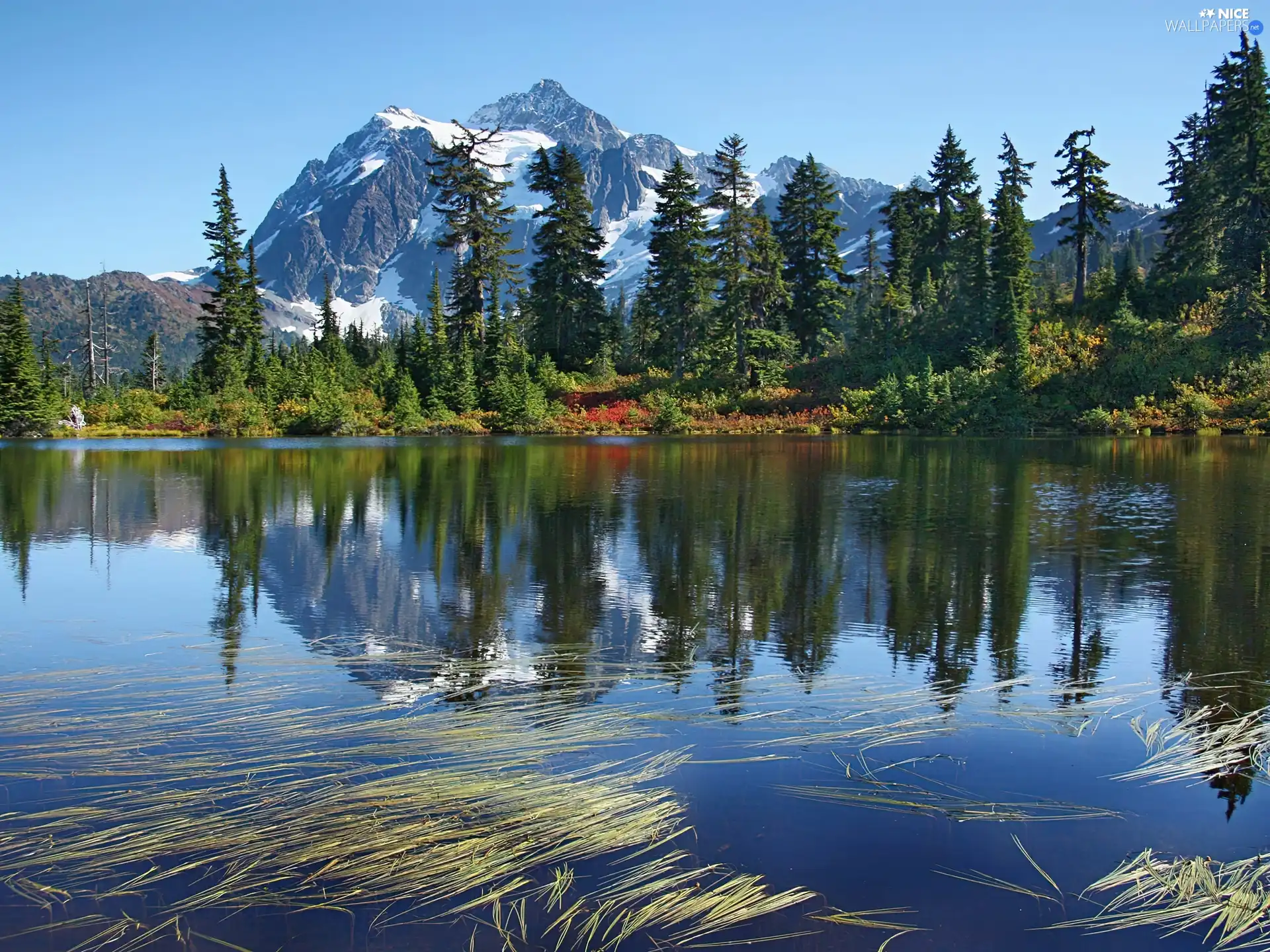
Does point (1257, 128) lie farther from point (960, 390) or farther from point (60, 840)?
point (60, 840)

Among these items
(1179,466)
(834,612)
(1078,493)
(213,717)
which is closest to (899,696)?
(834,612)

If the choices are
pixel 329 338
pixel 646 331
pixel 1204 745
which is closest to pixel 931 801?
pixel 1204 745

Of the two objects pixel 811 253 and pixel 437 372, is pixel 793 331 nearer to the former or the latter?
pixel 811 253

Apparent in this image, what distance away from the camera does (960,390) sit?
5912 cm

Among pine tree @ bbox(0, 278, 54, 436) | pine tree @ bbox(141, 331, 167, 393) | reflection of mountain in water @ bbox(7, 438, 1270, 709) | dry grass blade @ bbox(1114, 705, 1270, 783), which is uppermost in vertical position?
pine tree @ bbox(141, 331, 167, 393)

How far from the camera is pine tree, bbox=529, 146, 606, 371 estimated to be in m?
70.1

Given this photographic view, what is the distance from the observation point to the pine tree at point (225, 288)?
7200 centimetres

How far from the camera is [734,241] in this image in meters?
63.1

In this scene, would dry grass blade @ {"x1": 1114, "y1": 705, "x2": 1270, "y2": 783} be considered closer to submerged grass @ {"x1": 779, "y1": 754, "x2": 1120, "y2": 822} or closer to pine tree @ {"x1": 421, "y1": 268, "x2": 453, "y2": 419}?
submerged grass @ {"x1": 779, "y1": 754, "x2": 1120, "y2": 822}

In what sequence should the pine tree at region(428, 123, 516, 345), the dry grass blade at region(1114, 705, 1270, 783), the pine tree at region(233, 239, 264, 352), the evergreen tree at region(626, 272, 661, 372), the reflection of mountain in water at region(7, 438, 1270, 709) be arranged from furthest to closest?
1. the pine tree at region(233, 239, 264, 352)
2. the evergreen tree at region(626, 272, 661, 372)
3. the pine tree at region(428, 123, 516, 345)
4. the reflection of mountain in water at region(7, 438, 1270, 709)
5. the dry grass blade at region(1114, 705, 1270, 783)

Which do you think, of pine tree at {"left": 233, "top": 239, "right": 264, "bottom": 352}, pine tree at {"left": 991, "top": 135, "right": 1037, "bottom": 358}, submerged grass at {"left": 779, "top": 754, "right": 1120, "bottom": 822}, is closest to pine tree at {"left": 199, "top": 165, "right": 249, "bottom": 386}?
pine tree at {"left": 233, "top": 239, "right": 264, "bottom": 352}

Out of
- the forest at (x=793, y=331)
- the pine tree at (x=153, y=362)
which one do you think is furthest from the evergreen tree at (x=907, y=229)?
the pine tree at (x=153, y=362)

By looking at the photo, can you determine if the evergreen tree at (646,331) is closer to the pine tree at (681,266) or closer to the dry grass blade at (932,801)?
the pine tree at (681,266)

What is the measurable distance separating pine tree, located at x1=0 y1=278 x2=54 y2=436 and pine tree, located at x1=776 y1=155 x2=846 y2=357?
174 feet
